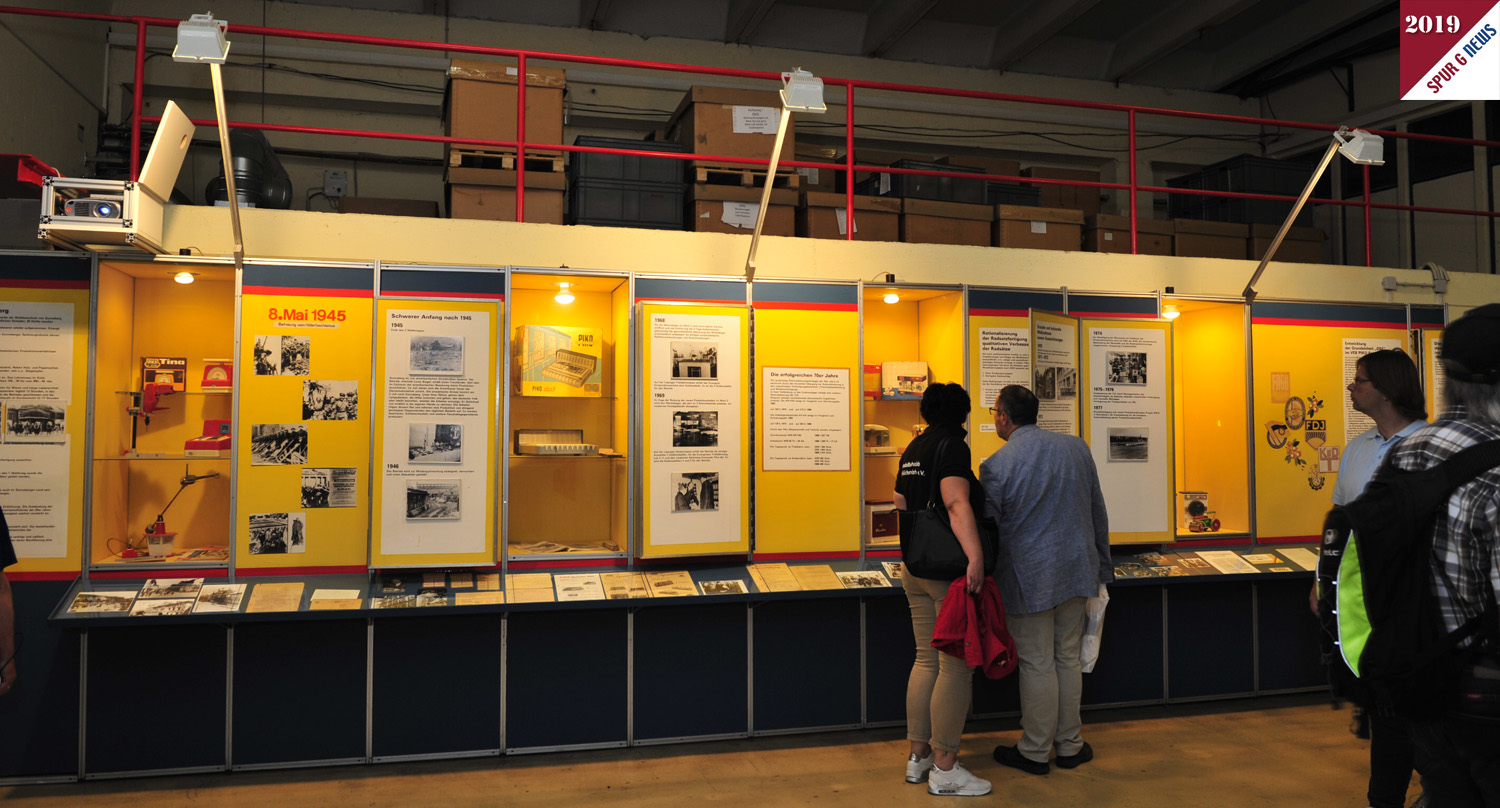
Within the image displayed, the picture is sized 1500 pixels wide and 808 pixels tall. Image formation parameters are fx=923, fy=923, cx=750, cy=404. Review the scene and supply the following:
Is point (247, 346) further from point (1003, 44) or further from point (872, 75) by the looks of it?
point (1003, 44)

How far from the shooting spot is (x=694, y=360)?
502 cm

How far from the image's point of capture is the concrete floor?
4.16m

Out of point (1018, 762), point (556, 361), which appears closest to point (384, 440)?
point (556, 361)

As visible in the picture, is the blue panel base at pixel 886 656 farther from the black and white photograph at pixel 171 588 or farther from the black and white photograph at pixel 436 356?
the black and white photograph at pixel 171 588

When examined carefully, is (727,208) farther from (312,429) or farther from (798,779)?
(798,779)

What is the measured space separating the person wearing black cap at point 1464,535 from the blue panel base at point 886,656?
3013 millimetres

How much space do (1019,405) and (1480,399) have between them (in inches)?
90.5

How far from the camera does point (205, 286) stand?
5102 millimetres

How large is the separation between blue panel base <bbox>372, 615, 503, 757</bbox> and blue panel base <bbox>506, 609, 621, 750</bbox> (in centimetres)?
11

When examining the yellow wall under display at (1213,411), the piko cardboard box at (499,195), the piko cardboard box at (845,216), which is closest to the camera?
the piko cardboard box at (499,195)

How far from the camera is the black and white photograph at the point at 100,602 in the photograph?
4211 mm

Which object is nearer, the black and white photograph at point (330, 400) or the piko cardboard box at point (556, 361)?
the black and white photograph at point (330, 400)

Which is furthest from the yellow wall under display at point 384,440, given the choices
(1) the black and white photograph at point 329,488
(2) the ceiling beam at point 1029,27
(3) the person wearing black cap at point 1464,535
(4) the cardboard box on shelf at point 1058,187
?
(2) the ceiling beam at point 1029,27

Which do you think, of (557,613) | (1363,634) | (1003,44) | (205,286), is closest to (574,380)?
(557,613)
